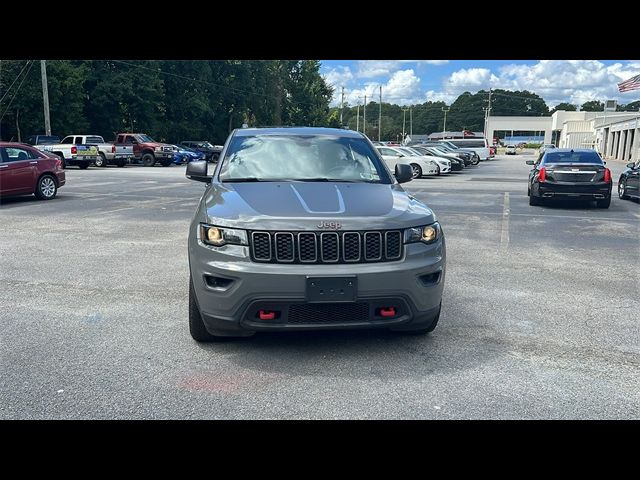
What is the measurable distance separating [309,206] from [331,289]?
2.35ft

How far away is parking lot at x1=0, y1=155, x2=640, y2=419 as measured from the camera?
344 cm

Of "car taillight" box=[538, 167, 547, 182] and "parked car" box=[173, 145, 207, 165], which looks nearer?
"car taillight" box=[538, 167, 547, 182]

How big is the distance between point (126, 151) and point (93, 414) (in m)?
30.4

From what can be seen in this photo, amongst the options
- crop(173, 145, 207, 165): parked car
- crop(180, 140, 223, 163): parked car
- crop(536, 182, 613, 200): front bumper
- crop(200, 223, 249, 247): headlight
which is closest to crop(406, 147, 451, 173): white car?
crop(536, 182, 613, 200): front bumper

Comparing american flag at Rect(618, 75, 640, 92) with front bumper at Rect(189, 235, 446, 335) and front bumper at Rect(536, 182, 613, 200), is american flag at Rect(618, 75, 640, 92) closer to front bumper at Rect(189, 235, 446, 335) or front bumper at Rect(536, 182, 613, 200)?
front bumper at Rect(536, 182, 613, 200)

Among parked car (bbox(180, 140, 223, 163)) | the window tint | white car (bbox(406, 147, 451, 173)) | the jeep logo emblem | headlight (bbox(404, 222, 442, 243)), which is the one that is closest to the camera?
the jeep logo emblem

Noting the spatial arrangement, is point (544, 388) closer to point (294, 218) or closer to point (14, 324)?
point (294, 218)

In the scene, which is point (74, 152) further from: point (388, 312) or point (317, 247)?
point (388, 312)

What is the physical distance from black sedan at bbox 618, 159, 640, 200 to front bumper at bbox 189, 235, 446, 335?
13893mm

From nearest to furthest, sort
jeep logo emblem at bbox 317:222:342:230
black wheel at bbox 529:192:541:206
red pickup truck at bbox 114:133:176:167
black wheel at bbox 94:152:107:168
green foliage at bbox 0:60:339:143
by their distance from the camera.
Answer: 1. jeep logo emblem at bbox 317:222:342:230
2. black wheel at bbox 529:192:541:206
3. black wheel at bbox 94:152:107:168
4. red pickup truck at bbox 114:133:176:167
5. green foliage at bbox 0:60:339:143

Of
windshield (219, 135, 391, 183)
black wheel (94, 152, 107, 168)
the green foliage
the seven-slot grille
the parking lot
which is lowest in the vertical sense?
the parking lot

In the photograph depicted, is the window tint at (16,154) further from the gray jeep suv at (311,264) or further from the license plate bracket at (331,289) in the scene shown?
the license plate bracket at (331,289)

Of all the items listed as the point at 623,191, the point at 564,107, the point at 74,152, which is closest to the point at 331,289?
the point at 623,191
